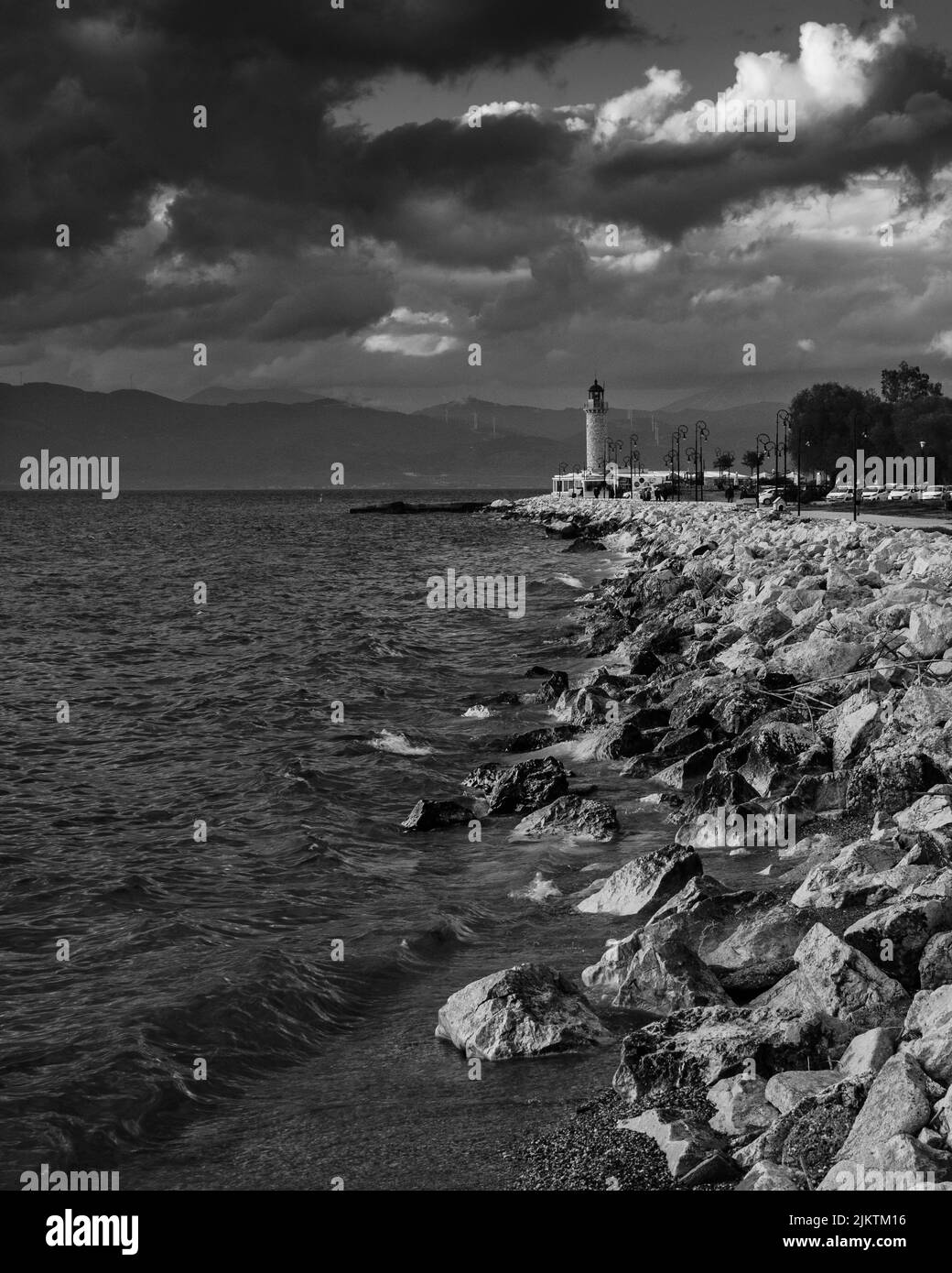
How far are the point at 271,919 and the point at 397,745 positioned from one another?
804 centimetres

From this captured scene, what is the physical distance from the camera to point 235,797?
16438 mm

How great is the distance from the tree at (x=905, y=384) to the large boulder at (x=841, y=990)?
139 metres

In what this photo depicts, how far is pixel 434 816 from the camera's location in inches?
577

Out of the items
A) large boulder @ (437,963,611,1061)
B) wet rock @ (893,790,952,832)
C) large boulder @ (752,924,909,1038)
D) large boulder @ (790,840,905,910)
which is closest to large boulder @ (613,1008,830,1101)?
large boulder @ (752,924,909,1038)

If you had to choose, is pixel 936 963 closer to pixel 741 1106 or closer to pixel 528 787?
pixel 741 1106

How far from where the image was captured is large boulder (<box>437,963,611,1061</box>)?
26.4 feet

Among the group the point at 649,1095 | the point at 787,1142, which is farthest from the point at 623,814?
the point at 787,1142

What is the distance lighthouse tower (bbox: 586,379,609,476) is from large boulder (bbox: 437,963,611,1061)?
487 ft

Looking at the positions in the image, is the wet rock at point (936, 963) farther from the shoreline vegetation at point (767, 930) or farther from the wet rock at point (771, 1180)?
the wet rock at point (771, 1180)

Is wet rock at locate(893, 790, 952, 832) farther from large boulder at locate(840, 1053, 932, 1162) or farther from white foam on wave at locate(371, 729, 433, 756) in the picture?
white foam on wave at locate(371, 729, 433, 756)

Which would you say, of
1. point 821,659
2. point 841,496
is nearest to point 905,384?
point 841,496

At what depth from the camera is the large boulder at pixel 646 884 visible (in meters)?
10.5
